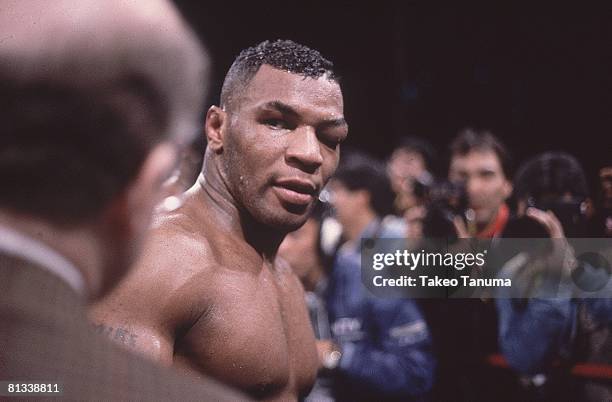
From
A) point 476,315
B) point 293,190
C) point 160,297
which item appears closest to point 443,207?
point 476,315

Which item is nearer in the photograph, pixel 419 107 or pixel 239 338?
pixel 239 338

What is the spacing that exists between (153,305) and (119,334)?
6 cm

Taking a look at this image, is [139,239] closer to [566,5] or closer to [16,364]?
[16,364]

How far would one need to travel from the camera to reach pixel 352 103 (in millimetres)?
1444

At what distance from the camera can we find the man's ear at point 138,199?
15.7 inches

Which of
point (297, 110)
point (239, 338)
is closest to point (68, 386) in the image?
point (239, 338)

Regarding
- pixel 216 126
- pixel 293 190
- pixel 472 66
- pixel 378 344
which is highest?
pixel 472 66

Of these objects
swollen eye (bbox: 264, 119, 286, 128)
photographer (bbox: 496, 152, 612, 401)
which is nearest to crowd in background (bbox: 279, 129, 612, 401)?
photographer (bbox: 496, 152, 612, 401)

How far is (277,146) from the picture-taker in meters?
1.14

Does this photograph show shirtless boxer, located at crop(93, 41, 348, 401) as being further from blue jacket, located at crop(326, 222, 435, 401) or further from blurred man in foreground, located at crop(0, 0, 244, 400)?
blurred man in foreground, located at crop(0, 0, 244, 400)

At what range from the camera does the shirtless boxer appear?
1.01m

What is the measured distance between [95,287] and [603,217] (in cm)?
140

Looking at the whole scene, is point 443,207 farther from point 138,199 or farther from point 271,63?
point 138,199

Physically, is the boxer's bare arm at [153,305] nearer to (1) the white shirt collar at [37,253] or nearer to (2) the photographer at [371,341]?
(1) the white shirt collar at [37,253]
